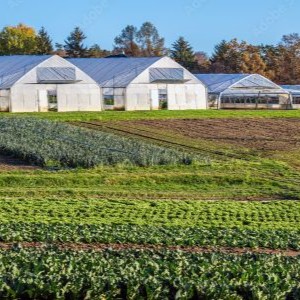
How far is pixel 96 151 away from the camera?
102 ft

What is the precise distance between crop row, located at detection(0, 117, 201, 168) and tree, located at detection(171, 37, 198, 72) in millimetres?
70116

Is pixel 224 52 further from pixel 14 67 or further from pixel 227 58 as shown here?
pixel 14 67

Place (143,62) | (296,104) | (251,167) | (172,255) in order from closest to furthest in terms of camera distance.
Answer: (172,255) → (251,167) → (143,62) → (296,104)

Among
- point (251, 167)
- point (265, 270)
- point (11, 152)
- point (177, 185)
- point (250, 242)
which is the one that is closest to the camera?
point (265, 270)

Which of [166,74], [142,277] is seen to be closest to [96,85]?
[166,74]

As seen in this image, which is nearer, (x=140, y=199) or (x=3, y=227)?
(x=3, y=227)

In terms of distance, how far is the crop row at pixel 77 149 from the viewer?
1165 inches

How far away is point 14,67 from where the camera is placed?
60188 millimetres

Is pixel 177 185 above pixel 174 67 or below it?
below

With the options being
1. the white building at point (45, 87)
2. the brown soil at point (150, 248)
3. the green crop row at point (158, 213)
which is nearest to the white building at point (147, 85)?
the white building at point (45, 87)

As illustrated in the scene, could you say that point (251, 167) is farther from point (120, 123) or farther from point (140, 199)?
point (120, 123)

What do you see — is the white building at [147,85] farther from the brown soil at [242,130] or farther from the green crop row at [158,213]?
the green crop row at [158,213]

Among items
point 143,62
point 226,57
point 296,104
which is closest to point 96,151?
point 143,62

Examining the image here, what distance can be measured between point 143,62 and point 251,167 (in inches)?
1429
